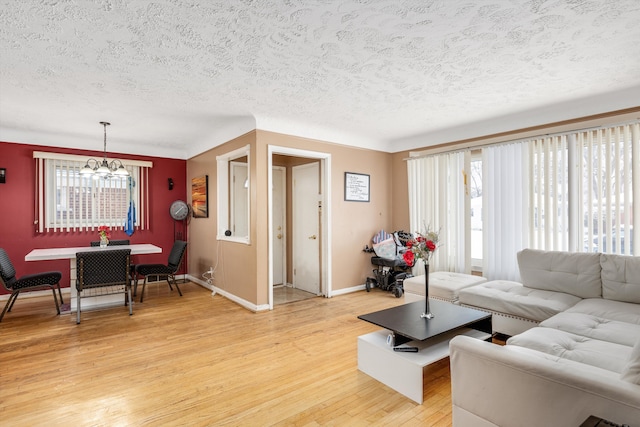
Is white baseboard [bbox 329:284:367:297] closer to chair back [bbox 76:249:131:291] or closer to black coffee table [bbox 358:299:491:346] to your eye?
black coffee table [bbox 358:299:491:346]

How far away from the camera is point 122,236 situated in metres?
5.86

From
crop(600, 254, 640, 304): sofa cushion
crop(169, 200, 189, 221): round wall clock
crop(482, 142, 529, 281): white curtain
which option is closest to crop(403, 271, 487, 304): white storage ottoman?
crop(482, 142, 529, 281): white curtain

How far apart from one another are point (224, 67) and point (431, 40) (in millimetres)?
1662

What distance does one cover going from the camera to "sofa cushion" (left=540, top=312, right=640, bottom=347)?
2113mm

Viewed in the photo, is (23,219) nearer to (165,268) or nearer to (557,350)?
(165,268)

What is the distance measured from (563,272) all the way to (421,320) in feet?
5.73

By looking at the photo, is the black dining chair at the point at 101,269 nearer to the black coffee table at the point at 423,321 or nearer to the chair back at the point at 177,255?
the chair back at the point at 177,255

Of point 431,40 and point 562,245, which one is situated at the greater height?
point 431,40

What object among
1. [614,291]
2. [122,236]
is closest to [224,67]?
[614,291]

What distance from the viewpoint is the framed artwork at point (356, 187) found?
5.25 meters

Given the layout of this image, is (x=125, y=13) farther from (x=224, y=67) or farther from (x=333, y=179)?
(x=333, y=179)

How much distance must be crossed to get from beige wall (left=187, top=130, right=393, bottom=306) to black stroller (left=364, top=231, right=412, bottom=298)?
0.19m

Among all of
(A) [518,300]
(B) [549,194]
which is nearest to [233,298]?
(A) [518,300]

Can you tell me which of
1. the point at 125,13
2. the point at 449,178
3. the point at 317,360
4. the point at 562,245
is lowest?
the point at 317,360
